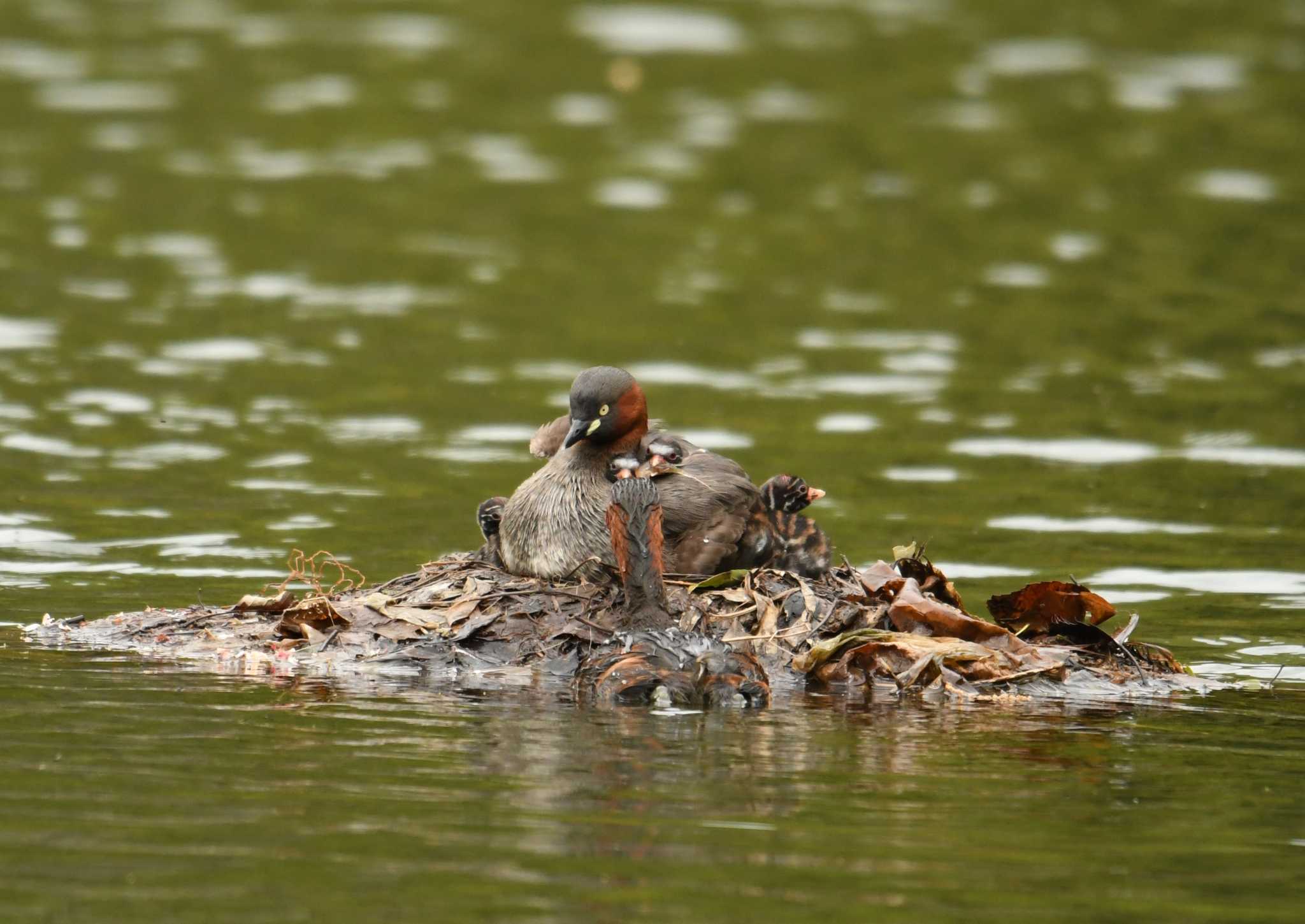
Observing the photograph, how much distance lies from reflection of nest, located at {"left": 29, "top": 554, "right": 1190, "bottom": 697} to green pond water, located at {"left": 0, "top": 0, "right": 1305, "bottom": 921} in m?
0.32

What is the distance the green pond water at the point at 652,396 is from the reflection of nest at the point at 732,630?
1.04 ft

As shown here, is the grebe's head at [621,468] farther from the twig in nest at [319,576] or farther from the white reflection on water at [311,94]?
the white reflection on water at [311,94]

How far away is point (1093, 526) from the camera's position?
14.0 meters

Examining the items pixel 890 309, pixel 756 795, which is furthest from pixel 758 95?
pixel 756 795

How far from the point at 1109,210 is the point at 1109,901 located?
1962cm

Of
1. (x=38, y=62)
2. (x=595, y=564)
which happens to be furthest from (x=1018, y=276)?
(x=38, y=62)

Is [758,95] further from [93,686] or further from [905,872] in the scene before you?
[905,872]

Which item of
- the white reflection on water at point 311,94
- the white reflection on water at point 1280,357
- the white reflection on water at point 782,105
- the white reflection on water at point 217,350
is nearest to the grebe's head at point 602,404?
the white reflection on water at point 217,350

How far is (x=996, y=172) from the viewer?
87.4 feet

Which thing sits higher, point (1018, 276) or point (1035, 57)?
point (1035, 57)

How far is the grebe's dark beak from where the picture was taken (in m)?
10.2

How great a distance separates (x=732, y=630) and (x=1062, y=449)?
6.90 m

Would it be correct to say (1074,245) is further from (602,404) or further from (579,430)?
(579,430)

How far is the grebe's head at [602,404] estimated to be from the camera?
1015cm
